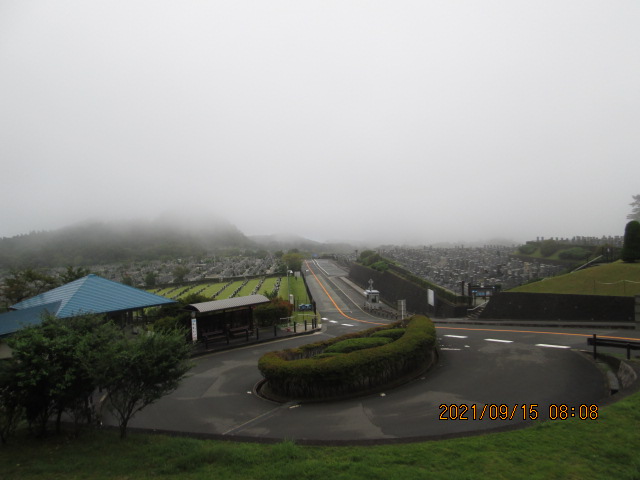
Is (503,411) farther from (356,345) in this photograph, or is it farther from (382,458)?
(356,345)

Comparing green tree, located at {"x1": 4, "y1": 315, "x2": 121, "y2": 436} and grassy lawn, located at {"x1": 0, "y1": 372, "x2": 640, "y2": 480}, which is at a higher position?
green tree, located at {"x1": 4, "y1": 315, "x2": 121, "y2": 436}

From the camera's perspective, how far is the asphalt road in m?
7.24

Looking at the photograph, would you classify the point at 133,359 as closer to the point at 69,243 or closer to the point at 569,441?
the point at 569,441

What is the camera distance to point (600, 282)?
63.8 feet

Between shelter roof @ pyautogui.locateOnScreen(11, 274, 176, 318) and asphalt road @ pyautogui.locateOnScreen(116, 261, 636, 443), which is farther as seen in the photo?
shelter roof @ pyautogui.locateOnScreen(11, 274, 176, 318)

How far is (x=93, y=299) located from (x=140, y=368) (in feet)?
37.9

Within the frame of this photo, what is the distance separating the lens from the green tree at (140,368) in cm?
628

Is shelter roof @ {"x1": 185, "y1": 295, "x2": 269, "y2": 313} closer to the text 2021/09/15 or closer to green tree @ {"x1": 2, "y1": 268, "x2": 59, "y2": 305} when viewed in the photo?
the text 2021/09/15

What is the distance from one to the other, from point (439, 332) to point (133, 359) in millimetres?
15125

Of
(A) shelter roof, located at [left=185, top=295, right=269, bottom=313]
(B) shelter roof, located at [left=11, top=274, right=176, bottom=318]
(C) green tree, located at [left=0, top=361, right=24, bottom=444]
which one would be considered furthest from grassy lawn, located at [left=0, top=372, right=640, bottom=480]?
(A) shelter roof, located at [left=185, top=295, right=269, bottom=313]

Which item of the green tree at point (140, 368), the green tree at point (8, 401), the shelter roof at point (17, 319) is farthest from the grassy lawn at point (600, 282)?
the shelter roof at point (17, 319)

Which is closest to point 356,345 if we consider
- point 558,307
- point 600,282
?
point 558,307

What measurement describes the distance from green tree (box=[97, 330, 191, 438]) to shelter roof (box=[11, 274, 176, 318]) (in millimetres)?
9512

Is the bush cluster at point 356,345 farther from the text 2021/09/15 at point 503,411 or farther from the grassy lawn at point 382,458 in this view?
the grassy lawn at point 382,458
